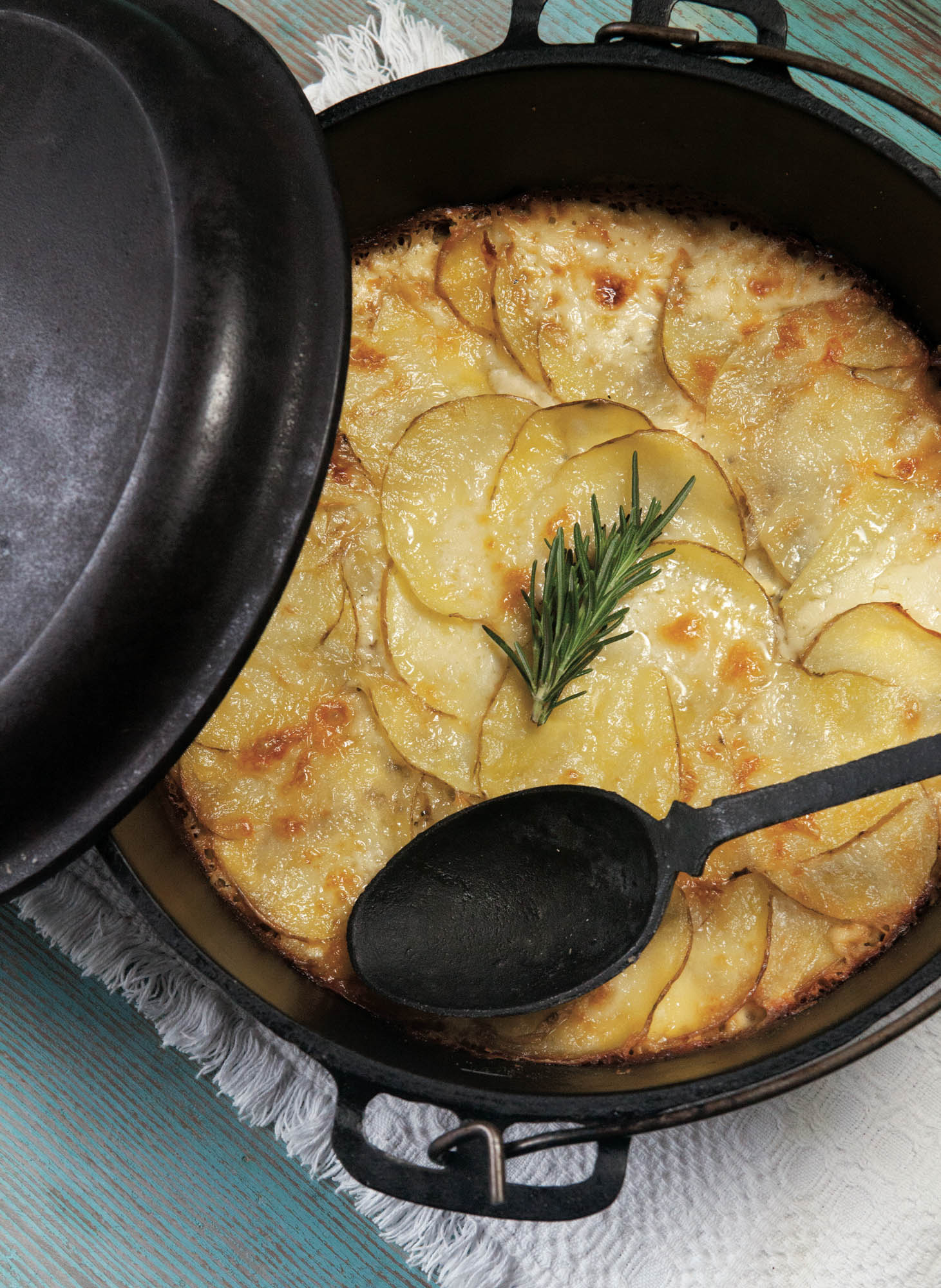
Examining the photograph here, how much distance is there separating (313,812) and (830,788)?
913mm

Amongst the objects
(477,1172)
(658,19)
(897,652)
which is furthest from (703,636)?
(658,19)

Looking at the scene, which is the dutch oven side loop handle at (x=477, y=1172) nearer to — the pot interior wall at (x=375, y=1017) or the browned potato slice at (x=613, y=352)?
the pot interior wall at (x=375, y=1017)

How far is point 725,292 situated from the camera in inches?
80.8

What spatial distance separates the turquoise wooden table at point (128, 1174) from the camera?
7.04 feet

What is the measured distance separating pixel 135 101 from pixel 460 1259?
211 centimetres

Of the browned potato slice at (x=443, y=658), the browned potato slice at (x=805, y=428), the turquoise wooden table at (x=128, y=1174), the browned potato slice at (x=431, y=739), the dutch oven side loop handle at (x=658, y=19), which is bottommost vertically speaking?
the turquoise wooden table at (x=128, y=1174)

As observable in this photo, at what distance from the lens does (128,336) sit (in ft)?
4.42

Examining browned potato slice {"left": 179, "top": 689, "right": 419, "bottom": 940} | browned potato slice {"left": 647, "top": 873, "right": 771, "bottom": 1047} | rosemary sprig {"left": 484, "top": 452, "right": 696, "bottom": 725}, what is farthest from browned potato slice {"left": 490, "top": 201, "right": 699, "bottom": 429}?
browned potato slice {"left": 647, "top": 873, "right": 771, "bottom": 1047}

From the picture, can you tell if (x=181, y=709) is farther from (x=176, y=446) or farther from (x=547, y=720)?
(x=547, y=720)

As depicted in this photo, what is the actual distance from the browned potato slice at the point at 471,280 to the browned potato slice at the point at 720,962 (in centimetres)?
118

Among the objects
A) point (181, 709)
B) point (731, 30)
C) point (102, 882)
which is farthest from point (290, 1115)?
point (731, 30)

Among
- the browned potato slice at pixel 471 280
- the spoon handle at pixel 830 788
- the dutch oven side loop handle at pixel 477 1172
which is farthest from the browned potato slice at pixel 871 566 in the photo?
the dutch oven side loop handle at pixel 477 1172

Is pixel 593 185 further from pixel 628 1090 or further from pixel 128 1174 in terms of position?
pixel 128 1174

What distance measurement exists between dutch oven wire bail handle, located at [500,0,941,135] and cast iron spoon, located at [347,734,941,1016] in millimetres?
1265
